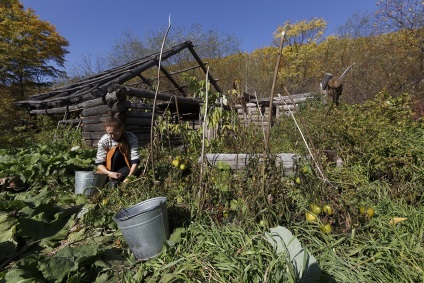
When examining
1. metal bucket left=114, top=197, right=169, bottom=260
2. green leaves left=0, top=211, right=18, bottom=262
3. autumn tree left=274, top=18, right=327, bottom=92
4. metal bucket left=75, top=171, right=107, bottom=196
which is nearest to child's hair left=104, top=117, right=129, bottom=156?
metal bucket left=75, top=171, right=107, bottom=196

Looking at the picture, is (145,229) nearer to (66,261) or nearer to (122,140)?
(66,261)

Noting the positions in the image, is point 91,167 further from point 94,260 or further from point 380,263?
point 380,263

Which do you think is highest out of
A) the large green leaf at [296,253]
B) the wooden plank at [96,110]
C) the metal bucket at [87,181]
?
the wooden plank at [96,110]

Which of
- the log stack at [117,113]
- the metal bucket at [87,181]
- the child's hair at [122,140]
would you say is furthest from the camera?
the log stack at [117,113]

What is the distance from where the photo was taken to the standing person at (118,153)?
3.65 metres

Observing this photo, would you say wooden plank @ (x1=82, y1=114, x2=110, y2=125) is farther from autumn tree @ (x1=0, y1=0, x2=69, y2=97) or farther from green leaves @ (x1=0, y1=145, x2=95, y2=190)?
autumn tree @ (x1=0, y1=0, x2=69, y2=97)

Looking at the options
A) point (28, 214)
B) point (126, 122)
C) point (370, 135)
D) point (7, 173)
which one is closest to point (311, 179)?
point (370, 135)

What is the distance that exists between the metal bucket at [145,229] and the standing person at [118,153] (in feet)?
5.78

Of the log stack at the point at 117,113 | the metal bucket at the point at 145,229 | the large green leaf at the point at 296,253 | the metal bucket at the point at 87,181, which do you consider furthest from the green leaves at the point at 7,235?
the log stack at the point at 117,113

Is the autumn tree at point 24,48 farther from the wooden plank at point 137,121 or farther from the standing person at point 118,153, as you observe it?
the standing person at point 118,153

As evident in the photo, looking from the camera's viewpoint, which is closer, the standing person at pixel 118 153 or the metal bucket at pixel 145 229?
the metal bucket at pixel 145 229

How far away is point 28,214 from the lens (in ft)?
7.36

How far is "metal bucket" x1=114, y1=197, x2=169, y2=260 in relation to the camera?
6.17 ft

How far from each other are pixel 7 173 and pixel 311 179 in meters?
4.45
